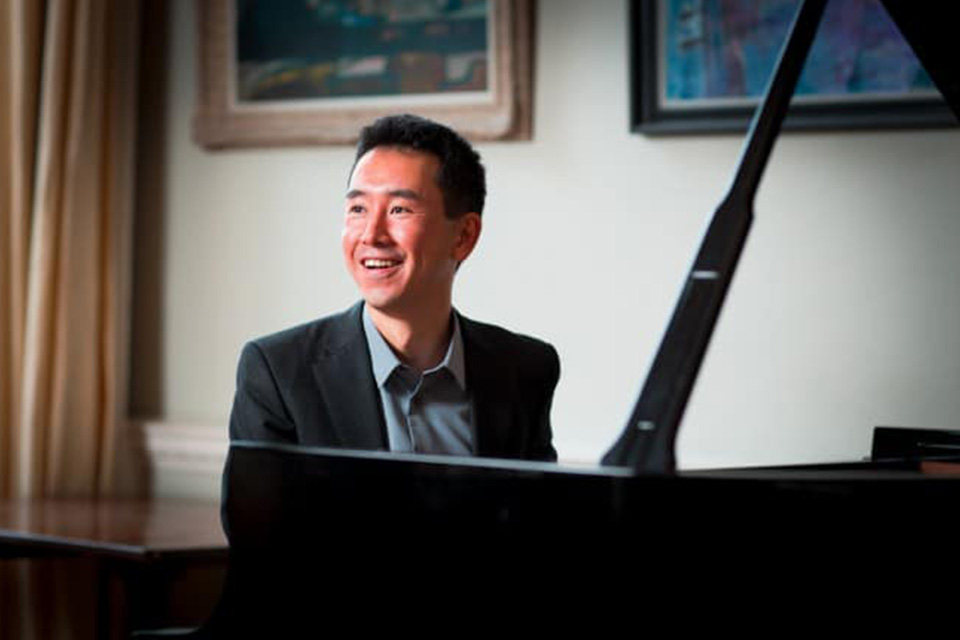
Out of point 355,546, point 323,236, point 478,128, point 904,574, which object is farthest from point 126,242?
point 904,574

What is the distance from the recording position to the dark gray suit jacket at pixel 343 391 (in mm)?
2115

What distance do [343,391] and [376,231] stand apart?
8.4 inches

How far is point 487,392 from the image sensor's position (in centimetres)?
213

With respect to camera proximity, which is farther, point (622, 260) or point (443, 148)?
point (622, 260)

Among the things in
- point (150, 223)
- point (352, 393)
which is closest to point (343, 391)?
point (352, 393)

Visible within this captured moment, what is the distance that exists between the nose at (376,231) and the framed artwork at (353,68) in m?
1.54

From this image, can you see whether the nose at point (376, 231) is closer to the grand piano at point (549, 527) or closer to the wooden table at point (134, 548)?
the grand piano at point (549, 527)

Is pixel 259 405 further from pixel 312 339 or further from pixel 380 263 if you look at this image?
pixel 380 263

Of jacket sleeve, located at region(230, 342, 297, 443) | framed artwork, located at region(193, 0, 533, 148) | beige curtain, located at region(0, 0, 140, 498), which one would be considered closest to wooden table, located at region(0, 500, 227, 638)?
beige curtain, located at region(0, 0, 140, 498)

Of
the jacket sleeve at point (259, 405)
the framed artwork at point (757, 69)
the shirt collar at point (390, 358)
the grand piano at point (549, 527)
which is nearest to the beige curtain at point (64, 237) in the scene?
the framed artwork at point (757, 69)

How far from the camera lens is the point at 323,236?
3.88 metres

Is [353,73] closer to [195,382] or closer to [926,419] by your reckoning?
[195,382]

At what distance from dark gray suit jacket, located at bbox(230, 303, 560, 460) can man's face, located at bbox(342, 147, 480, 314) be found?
85mm

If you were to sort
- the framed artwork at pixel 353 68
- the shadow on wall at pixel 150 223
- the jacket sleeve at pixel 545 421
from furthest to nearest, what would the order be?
1. the shadow on wall at pixel 150 223
2. the framed artwork at pixel 353 68
3. the jacket sleeve at pixel 545 421
